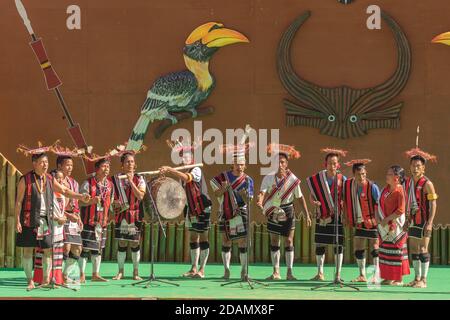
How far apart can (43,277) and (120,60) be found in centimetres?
538

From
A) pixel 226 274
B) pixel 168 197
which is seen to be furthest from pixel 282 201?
pixel 168 197

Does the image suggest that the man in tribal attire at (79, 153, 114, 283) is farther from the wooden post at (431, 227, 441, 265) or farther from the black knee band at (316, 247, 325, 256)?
the wooden post at (431, 227, 441, 265)

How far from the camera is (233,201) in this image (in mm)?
15422

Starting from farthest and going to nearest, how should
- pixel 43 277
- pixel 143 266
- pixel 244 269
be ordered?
1. pixel 143 266
2. pixel 244 269
3. pixel 43 277

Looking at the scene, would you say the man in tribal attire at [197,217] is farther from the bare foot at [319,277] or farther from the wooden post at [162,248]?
the wooden post at [162,248]

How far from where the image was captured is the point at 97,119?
17953 millimetres

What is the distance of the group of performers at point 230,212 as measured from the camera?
1369 cm

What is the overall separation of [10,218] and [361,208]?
5.72 meters

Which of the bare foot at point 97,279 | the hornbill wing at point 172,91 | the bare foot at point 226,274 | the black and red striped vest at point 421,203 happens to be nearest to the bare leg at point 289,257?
the bare foot at point 226,274

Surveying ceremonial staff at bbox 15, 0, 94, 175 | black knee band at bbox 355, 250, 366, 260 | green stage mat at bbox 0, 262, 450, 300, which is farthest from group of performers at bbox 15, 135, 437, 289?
ceremonial staff at bbox 15, 0, 94, 175

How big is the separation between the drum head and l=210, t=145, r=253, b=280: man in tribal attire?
0.92m

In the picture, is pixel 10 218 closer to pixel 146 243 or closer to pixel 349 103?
pixel 146 243

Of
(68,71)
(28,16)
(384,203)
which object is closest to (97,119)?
(68,71)

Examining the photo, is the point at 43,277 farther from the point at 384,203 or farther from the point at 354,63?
the point at 354,63
